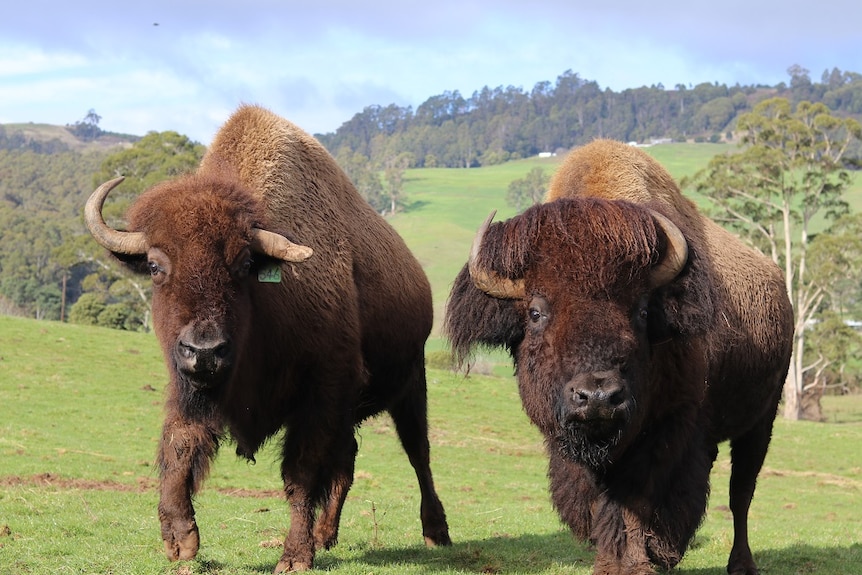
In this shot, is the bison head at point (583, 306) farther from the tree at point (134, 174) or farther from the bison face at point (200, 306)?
the tree at point (134, 174)

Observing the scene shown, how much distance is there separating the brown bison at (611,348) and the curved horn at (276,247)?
1120 mm

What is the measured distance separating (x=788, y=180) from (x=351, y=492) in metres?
37.4

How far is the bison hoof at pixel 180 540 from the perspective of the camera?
7.10 metres

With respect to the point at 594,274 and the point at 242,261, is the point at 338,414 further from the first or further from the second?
the point at 594,274

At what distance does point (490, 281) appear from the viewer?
611 centimetres

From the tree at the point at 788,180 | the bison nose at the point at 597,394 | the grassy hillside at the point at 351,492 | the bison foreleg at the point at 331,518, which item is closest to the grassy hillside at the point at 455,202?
the tree at the point at 788,180

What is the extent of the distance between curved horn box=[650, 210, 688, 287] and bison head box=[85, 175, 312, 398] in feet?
7.79

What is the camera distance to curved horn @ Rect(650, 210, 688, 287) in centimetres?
595

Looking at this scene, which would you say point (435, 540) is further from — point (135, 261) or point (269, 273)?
point (135, 261)

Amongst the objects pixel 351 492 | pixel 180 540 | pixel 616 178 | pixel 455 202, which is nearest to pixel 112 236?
pixel 180 540

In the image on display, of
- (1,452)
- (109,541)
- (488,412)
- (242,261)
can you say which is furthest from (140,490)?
(488,412)

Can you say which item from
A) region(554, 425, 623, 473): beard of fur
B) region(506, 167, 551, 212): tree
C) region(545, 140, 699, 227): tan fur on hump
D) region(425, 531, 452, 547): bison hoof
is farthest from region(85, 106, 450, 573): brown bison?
region(506, 167, 551, 212): tree

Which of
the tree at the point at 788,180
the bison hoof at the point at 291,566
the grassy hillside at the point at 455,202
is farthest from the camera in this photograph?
the grassy hillside at the point at 455,202

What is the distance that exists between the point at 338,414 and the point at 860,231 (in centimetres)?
4350
